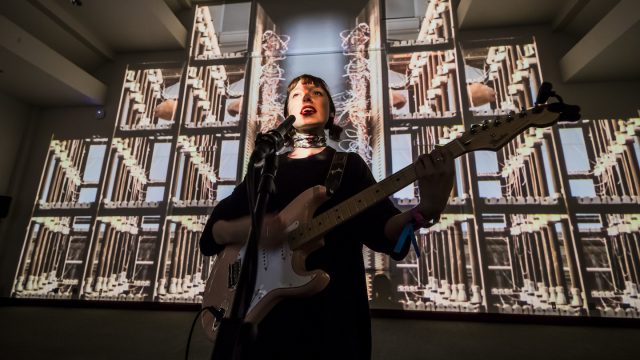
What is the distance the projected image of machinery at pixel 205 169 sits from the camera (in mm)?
3301

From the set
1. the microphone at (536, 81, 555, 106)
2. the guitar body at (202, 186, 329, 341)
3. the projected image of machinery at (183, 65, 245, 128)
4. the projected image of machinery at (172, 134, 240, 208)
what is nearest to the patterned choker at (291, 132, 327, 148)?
the guitar body at (202, 186, 329, 341)

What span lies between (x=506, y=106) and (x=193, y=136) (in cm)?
342

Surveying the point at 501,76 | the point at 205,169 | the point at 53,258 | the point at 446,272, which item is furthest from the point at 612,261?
the point at 53,258

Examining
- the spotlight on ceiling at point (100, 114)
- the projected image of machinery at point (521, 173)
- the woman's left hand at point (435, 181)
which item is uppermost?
the spotlight on ceiling at point (100, 114)

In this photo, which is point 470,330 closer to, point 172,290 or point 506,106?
point 506,106

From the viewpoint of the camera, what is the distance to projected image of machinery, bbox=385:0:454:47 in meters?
3.55

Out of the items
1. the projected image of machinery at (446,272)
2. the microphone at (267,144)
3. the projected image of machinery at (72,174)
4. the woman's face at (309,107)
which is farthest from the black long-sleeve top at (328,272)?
the projected image of machinery at (72,174)

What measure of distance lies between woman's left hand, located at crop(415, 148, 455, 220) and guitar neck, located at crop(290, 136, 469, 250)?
3 centimetres

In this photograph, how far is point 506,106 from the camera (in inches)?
124

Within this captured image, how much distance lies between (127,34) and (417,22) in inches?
143

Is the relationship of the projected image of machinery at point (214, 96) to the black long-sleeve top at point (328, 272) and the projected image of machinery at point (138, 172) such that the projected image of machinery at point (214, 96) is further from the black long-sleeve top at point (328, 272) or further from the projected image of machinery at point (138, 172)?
the black long-sleeve top at point (328, 272)

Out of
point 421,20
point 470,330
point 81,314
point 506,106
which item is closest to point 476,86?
point 506,106

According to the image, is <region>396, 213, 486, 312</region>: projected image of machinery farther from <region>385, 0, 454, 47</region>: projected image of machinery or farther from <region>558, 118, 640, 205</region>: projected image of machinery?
<region>385, 0, 454, 47</region>: projected image of machinery

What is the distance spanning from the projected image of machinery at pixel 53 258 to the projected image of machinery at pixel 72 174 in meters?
0.22
